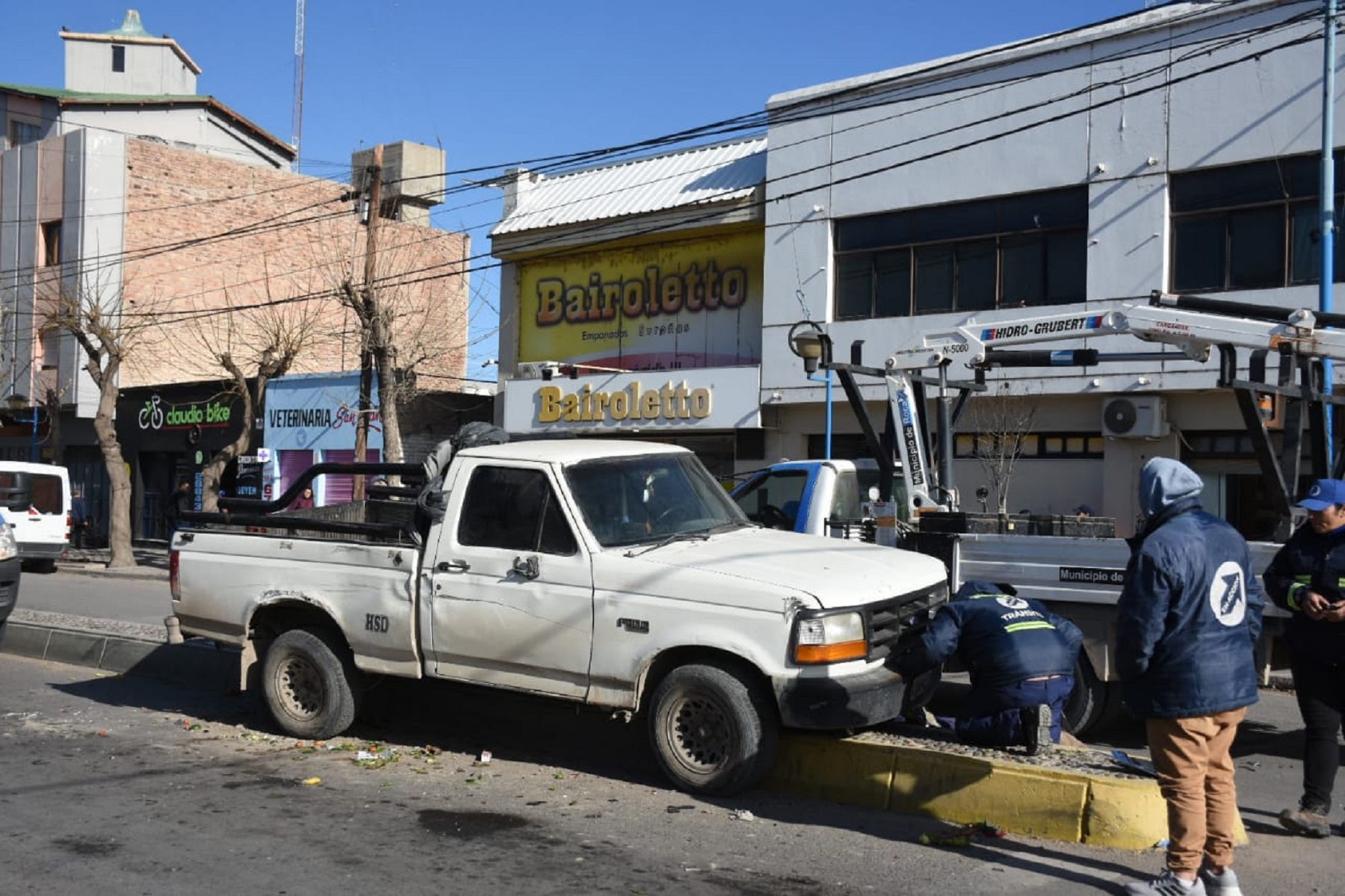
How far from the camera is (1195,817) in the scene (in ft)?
16.2

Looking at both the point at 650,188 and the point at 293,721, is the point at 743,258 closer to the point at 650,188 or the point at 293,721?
the point at 650,188

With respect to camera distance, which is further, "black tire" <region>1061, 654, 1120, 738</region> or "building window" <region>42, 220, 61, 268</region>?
"building window" <region>42, 220, 61, 268</region>

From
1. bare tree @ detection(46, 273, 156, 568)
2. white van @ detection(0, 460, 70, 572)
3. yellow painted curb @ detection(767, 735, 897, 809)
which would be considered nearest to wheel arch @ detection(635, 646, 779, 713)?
yellow painted curb @ detection(767, 735, 897, 809)

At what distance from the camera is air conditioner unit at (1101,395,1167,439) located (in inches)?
731

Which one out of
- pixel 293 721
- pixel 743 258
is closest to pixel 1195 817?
pixel 293 721

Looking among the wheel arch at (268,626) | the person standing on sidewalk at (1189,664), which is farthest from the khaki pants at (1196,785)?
the wheel arch at (268,626)

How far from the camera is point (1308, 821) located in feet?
19.8

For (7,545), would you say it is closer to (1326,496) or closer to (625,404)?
(1326,496)

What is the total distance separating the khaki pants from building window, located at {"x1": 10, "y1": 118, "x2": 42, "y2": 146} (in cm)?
4275

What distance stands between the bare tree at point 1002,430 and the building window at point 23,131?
33148mm

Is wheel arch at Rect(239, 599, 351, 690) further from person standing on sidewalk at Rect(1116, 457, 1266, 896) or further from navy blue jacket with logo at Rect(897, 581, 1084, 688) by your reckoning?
person standing on sidewalk at Rect(1116, 457, 1266, 896)

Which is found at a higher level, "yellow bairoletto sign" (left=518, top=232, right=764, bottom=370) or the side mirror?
"yellow bairoletto sign" (left=518, top=232, right=764, bottom=370)

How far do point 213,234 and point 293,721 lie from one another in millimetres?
30168

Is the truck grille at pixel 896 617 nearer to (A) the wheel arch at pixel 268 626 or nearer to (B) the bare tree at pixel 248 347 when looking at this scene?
(A) the wheel arch at pixel 268 626
